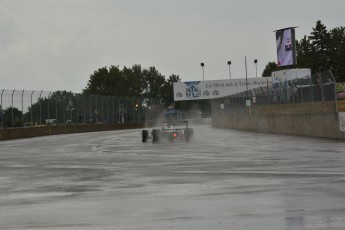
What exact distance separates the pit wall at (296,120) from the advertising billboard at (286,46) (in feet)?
74.9

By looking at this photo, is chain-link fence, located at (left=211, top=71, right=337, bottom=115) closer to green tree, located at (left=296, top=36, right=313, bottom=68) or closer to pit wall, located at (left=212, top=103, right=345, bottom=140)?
pit wall, located at (left=212, top=103, right=345, bottom=140)

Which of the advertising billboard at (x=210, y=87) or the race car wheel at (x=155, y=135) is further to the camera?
the advertising billboard at (x=210, y=87)

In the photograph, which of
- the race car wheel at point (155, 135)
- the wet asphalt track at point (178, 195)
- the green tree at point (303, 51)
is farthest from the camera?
the green tree at point (303, 51)

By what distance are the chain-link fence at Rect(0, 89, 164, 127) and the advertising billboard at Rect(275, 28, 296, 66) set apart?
61.1 ft

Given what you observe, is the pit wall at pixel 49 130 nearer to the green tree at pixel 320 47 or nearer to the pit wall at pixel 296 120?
the pit wall at pixel 296 120

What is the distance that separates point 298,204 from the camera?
849cm

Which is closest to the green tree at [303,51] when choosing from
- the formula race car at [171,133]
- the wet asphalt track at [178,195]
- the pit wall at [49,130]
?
the pit wall at [49,130]

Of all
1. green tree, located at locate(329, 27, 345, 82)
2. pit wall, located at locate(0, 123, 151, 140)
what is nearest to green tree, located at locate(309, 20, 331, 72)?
green tree, located at locate(329, 27, 345, 82)

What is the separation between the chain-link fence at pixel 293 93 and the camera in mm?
28080

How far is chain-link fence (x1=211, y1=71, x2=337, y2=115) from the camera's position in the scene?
92.1ft

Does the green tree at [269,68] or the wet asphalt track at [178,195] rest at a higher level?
the green tree at [269,68]

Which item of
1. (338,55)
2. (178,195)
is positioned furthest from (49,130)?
(338,55)

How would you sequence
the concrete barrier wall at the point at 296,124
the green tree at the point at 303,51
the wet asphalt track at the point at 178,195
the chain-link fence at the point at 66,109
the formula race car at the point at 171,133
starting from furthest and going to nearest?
the green tree at the point at 303,51 → the chain-link fence at the point at 66,109 → the formula race car at the point at 171,133 → the concrete barrier wall at the point at 296,124 → the wet asphalt track at the point at 178,195

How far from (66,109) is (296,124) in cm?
2877
